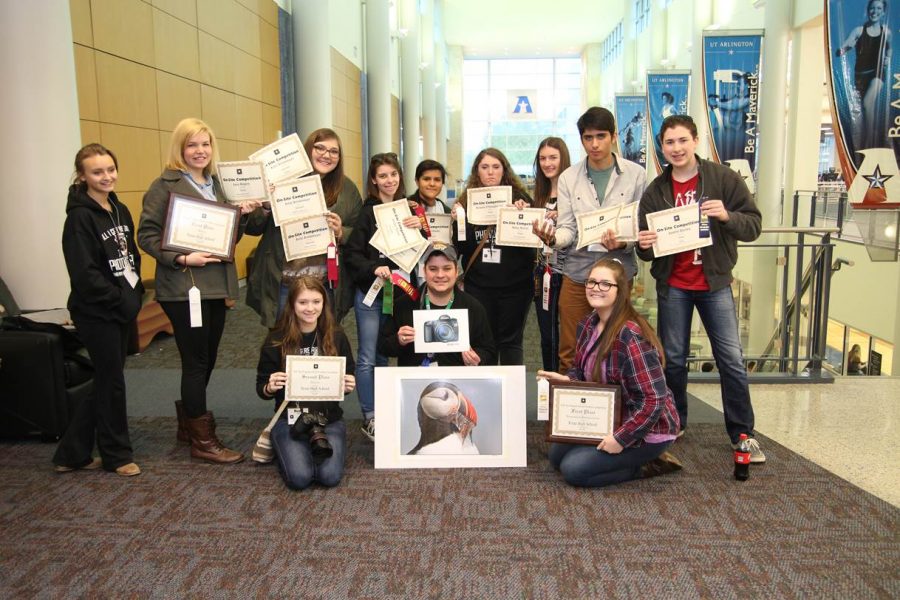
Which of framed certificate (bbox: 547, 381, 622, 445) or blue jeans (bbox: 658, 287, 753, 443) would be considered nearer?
framed certificate (bbox: 547, 381, 622, 445)

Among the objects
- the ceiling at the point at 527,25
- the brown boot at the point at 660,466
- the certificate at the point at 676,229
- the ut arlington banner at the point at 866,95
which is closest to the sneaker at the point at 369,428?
the brown boot at the point at 660,466

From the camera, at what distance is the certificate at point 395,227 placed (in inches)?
147

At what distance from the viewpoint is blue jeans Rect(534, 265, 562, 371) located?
4.04m

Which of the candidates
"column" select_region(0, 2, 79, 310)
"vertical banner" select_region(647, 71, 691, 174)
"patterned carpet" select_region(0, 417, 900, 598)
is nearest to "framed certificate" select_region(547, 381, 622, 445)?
"patterned carpet" select_region(0, 417, 900, 598)

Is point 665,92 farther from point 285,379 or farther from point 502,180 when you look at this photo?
point 285,379

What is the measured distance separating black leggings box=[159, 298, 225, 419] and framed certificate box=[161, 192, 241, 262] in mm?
266

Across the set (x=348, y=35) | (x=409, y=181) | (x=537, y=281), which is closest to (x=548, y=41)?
(x=409, y=181)

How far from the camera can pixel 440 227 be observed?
13.0ft

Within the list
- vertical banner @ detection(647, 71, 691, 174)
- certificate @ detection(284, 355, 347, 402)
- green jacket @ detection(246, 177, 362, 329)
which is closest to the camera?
certificate @ detection(284, 355, 347, 402)

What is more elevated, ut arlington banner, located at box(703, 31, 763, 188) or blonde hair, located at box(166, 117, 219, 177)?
ut arlington banner, located at box(703, 31, 763, 188)

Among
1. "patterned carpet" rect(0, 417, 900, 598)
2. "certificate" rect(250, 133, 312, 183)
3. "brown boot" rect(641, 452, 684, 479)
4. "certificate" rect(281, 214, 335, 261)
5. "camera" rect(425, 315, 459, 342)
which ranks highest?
"certificate" rect(250, 133, 312, 183)

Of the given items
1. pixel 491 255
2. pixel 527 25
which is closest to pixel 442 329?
pixel 491 255

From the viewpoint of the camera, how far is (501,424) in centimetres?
346

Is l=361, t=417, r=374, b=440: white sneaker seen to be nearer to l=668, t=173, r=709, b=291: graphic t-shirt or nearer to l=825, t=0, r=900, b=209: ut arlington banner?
l=668, t=173, r=709, b=291: graphic t-shirt
